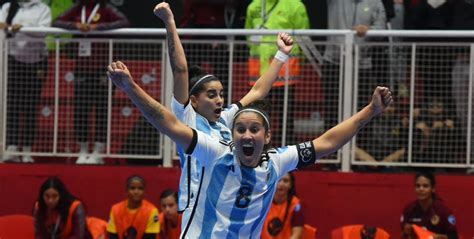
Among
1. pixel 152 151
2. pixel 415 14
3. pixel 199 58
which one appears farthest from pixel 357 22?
pixel 152 151

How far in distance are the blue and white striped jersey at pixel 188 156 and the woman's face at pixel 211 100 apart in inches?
1.8

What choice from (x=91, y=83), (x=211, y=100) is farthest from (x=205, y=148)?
(x=91, y=83)

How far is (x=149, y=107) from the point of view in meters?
7.35

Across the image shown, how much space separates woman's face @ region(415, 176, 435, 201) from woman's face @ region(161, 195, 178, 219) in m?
2.64

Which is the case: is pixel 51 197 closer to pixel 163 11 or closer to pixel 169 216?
pixel 169 216

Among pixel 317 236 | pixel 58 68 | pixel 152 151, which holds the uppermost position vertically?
pixel 58 68

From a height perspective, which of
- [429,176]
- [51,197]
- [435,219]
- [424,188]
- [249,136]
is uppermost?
[249,136]

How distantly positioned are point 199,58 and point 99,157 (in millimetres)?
1664

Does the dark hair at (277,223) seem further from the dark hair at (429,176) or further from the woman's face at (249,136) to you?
the woman's face at (249,136)

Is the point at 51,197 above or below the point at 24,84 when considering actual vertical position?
below

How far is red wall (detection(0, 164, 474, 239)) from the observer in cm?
1354

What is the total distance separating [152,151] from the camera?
14156 mm

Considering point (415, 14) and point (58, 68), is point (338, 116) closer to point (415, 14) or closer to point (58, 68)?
point (415, 14)

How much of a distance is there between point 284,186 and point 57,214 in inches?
99.9
